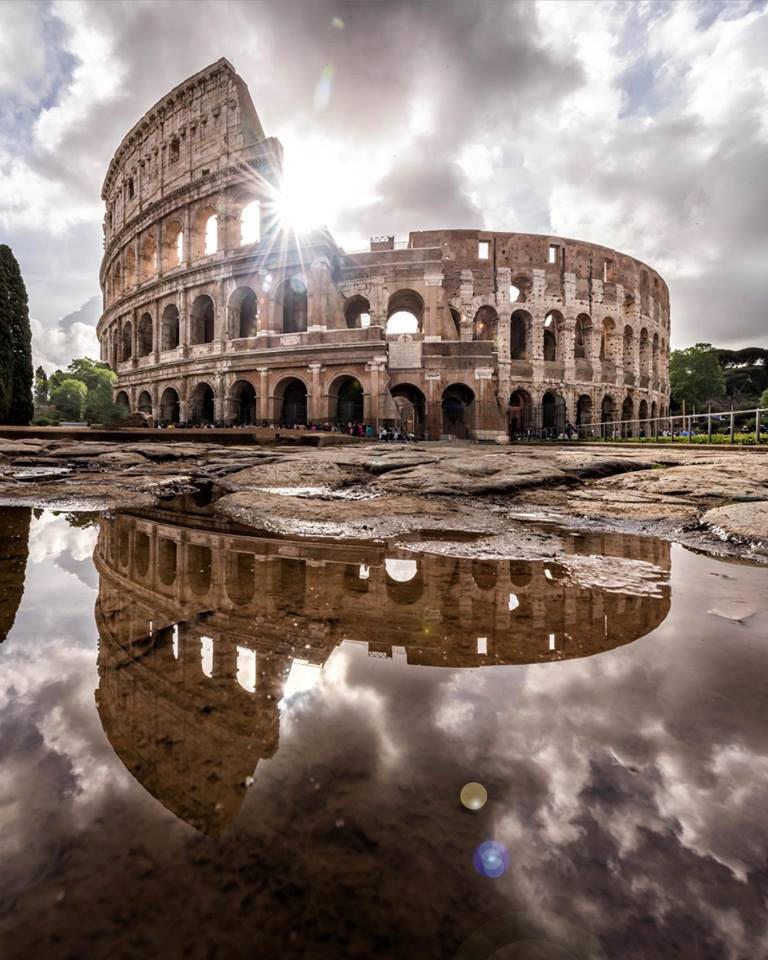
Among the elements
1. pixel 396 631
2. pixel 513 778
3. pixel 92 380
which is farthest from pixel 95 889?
pixel 92 380

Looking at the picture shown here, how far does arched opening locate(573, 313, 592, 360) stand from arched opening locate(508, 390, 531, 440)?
4.76 metres

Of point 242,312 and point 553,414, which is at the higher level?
point 242,312

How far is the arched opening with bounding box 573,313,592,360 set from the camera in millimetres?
27547

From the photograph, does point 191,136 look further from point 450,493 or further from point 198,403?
point 450,493

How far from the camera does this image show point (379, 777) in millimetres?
848

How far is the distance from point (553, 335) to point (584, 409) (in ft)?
18.9

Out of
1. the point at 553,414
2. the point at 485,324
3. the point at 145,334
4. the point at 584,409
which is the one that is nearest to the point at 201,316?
the point at 145,334

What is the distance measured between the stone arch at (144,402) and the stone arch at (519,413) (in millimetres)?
22661

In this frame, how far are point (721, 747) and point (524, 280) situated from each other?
29756 millimetres

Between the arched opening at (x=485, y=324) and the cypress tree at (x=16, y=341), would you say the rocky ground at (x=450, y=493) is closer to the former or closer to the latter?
the cypress tree at (x=16, y=341)

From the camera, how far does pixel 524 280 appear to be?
2633cm

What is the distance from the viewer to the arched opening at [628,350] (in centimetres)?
2941

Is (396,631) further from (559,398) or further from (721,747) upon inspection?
(559,398)

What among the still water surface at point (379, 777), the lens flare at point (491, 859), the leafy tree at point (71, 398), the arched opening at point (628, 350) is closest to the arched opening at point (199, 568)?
the still water surface at point (379, 777)
